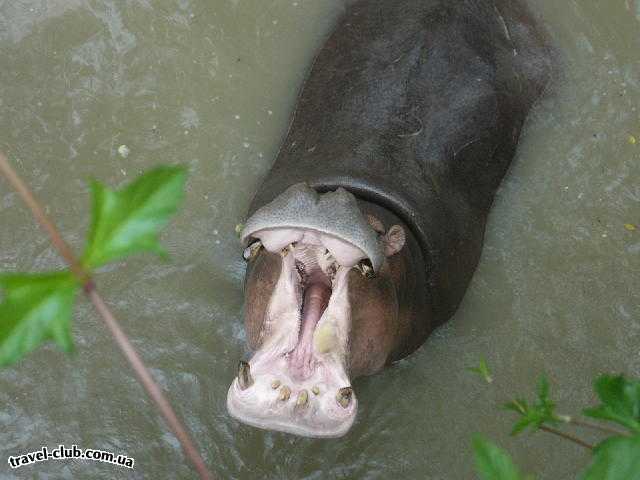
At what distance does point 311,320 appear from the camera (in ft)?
10.4

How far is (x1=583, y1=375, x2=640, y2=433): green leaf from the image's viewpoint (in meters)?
1.78

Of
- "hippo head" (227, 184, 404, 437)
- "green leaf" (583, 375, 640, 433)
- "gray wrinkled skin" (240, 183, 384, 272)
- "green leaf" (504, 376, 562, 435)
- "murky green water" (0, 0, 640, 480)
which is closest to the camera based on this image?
"green leaf" (583, 375, 640, 433)

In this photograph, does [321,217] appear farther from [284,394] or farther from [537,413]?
[537,413]

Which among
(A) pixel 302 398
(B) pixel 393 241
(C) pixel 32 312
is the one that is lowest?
(A) pixel 302 398

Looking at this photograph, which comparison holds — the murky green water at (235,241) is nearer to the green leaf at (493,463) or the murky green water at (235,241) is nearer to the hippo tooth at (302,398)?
the hippo tooth at (302,398)

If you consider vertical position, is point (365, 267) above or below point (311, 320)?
above

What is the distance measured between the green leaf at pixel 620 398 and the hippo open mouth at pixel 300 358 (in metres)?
1.18

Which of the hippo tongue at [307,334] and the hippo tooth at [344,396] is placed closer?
the hippo tooth at [344,396]

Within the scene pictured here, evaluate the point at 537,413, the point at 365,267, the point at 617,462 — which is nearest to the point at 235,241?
the point at 365,267

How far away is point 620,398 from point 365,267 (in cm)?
132

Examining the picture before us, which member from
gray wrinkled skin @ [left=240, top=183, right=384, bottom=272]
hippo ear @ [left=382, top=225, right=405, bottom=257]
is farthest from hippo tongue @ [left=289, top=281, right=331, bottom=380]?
gray wrinkled skin @ [left=240, top=183, right=384, bottom=272]

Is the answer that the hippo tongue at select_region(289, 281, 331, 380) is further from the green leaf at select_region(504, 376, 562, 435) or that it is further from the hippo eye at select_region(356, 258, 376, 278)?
the green leaf at select_region(504, 376, 562, 435)

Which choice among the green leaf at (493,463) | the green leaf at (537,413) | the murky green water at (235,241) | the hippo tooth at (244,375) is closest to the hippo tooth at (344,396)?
the hippo tooth at (244,375)

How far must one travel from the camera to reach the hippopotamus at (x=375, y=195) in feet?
9.78
